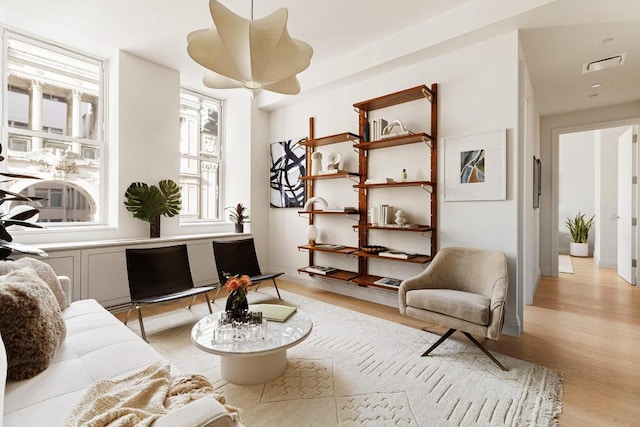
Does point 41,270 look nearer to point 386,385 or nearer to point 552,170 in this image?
point 386,385

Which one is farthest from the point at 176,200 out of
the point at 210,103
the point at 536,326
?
the point at 536,326

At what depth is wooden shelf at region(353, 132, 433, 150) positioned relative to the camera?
331cm

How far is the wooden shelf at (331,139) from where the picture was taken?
3938 millimetres

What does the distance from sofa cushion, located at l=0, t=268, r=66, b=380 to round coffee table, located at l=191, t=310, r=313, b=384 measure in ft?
2.45

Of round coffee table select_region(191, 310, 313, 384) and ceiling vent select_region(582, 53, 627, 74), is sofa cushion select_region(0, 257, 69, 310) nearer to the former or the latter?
round coffee table select_region(191, 310, 313, 384)

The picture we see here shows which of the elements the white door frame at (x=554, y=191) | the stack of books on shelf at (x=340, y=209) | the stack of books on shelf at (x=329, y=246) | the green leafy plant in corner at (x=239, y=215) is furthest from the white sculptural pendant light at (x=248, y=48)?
the white door frame at (x=554, y=191)

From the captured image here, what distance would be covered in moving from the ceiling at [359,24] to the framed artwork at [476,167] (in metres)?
0.98

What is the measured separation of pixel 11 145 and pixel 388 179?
4139 mm

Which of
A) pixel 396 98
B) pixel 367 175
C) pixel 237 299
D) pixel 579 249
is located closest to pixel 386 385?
pixel 237 299

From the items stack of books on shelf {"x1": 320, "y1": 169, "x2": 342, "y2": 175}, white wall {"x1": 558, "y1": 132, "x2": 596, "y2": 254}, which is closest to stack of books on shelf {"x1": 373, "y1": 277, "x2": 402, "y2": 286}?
stack of books on shelf {"x1": 320, "y1": 169, "x2": 342, "y2": 175}

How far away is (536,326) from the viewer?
3.09m

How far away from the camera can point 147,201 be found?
12.6 feet

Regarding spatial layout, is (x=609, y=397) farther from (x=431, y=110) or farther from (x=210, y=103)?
(x=210, y=103)

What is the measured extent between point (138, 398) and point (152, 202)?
3.21m
